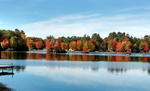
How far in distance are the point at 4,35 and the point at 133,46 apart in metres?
94.0

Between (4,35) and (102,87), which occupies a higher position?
(4,35)

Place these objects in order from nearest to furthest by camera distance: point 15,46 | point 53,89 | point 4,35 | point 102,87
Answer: point 53,89 < point 102,87 < point 15,46 < point 4,35

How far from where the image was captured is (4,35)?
184375 millimetres

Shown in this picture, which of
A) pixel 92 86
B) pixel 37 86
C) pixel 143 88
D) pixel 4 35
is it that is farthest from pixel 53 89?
pixel 4 35

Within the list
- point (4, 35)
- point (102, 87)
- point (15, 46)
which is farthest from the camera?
point (4, 35)

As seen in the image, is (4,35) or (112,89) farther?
(4,35)

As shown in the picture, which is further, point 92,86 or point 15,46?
point 15,46

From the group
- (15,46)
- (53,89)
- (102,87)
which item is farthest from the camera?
(15,46)

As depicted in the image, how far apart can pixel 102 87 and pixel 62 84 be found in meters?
5.53

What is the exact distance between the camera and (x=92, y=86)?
114 ft

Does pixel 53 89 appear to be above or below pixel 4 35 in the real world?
below

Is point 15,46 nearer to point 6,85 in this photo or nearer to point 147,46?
point 147,46

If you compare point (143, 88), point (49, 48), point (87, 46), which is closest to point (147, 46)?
point (87, 46)

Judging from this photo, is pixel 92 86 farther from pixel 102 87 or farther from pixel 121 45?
pixel 121 45
